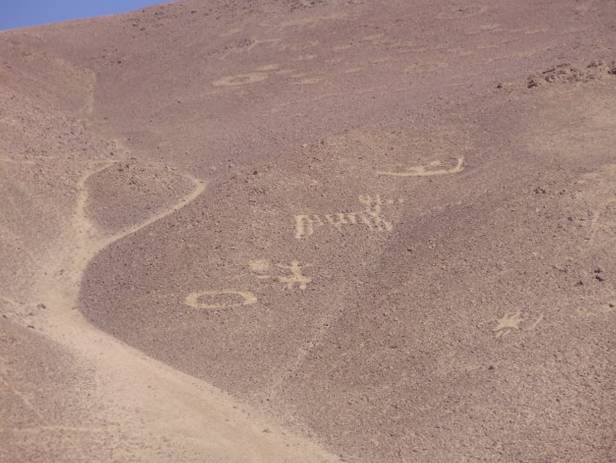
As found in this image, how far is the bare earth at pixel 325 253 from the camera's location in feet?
33.2

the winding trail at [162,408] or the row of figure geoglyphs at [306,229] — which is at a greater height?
the winding trail at [162,408]

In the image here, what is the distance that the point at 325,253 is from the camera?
14656mm

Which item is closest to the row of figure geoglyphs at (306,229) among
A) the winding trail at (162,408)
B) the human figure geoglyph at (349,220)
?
the human figure geoglyph at (349,220)

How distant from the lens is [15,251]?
51.1 feet

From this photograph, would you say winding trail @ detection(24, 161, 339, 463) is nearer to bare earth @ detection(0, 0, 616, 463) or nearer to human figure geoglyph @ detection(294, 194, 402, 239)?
bare earth @ detection(0, 0, 616, 463)

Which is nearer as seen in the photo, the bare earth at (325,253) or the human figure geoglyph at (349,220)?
the bare earth at (325,253)

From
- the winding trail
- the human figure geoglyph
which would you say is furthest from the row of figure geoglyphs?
the winding trail

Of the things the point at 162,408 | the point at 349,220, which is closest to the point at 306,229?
the point at 349,220

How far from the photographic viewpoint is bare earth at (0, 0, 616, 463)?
10117 mm

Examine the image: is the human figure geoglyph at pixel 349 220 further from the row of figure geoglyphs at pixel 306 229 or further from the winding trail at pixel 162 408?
the winding trail at pixel 162 408

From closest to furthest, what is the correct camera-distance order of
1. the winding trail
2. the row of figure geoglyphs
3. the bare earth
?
the winding trail, the bare earth, the row of figure geoglyphs

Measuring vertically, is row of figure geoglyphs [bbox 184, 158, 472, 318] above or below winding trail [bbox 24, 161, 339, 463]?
below

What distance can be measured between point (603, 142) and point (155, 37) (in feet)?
57.8

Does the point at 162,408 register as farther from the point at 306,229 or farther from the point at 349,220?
A: the point at 349,220
